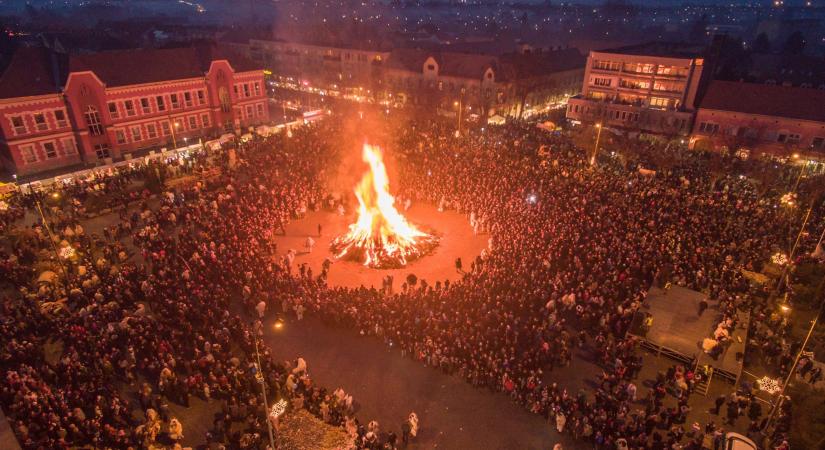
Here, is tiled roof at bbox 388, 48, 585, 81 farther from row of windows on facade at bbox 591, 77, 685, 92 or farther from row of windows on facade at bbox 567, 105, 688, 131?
row of windows on facade at bbox 591, 77, 685, 92

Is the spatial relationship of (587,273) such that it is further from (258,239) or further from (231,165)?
(231,165)

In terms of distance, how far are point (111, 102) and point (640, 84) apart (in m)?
54.1

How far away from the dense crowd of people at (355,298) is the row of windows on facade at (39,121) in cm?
893

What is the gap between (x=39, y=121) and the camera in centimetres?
3831

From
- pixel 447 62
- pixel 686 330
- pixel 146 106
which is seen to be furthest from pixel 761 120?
pixel 146 106

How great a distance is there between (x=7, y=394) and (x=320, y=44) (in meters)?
70.2

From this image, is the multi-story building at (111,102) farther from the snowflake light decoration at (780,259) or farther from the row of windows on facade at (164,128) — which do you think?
the snowflake light decoration at (780,259)

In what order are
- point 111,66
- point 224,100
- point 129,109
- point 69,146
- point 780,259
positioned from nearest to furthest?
point 780,259, point 69,146, point 111,66, point 129,109, point 224,100

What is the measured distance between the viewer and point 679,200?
1196 inches

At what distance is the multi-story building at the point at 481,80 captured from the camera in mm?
58188

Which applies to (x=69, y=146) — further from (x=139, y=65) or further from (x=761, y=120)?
(x=761, y=120)

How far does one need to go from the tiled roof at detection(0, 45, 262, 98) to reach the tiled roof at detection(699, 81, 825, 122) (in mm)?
49399

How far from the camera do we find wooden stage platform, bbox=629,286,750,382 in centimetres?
1933

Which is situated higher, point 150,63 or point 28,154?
point 150,63
